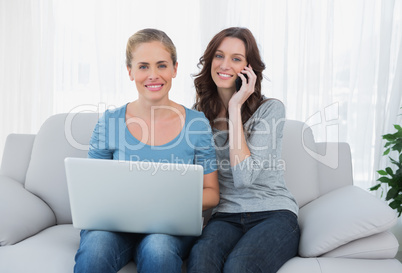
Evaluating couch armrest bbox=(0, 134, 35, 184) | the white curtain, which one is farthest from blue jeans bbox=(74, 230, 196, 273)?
the white curtain

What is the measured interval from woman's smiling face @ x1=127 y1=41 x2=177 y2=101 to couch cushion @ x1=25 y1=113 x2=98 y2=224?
0.55 m

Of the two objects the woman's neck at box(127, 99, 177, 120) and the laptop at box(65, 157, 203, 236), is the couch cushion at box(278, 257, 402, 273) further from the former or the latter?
the woman's neck at box(127, 99, 177, 120)

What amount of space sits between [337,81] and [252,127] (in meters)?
1.44

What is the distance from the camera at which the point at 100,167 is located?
4.56 feet

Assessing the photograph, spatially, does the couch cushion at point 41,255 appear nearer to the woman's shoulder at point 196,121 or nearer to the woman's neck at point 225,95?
the woman's shoulder at point 196,121

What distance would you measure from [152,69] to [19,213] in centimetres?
82

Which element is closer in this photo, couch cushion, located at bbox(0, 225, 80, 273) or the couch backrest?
couch cushion, located at bbox(0, 225, 80, 273)

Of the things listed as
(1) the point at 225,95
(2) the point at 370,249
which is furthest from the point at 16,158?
(2) the point at 370,249

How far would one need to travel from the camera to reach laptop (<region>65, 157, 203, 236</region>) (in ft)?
4.50

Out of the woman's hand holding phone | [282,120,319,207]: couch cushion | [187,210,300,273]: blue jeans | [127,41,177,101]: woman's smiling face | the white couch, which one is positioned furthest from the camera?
[282,120,319,207]: couch cushion

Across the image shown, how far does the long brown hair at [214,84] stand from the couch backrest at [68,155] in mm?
318

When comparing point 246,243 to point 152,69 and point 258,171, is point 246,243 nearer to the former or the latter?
point 258,171

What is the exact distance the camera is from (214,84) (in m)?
2.11

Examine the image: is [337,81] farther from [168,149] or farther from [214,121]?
[168,149]
